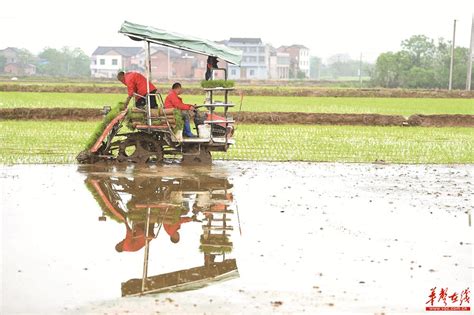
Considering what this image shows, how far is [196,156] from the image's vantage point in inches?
648

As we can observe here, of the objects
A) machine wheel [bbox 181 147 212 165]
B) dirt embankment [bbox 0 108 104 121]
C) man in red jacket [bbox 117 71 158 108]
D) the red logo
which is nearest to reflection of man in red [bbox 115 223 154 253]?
the red logo

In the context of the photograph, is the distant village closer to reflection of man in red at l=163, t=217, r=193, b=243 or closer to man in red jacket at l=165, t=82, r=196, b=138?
man in red jacket at l=165, t=82, r=196, b=138

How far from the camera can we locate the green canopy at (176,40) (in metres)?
15.3

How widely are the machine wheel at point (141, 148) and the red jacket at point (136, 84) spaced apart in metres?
0.94

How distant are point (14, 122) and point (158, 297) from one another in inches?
867

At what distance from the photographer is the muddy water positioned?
7344mm

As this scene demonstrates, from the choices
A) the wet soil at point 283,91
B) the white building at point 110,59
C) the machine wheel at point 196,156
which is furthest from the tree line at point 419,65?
the machine wheel at point 196,156

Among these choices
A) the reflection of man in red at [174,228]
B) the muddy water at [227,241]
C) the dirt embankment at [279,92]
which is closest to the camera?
the muddy water at [227,241]

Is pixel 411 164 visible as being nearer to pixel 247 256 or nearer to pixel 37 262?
pixel 247 256

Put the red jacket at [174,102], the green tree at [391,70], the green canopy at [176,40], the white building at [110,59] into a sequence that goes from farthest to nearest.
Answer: the white building at [110,59] → the green tree at [391,70] → the red jacket at [174,102] → the green canopy at [176,40]

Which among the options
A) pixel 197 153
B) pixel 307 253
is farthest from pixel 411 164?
pixel 307 253

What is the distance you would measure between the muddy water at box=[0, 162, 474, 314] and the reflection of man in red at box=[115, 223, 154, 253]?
23 mm

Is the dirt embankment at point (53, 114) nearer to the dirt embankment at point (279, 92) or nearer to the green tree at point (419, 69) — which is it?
the dirt embankment at point (279, 92)

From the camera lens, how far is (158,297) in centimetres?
728
